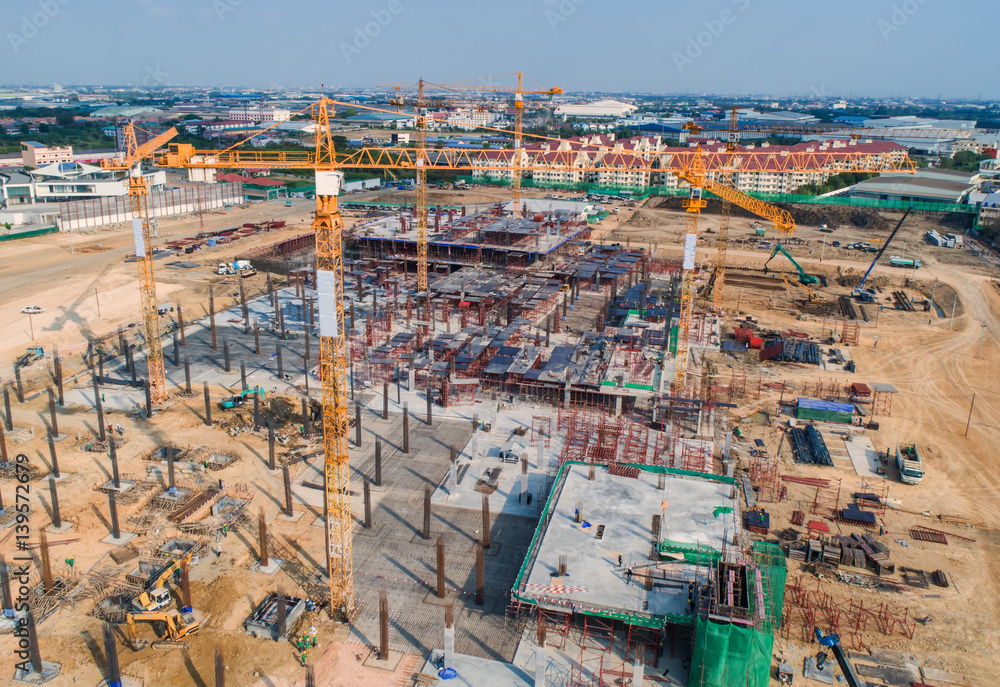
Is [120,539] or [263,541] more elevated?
[263,541]

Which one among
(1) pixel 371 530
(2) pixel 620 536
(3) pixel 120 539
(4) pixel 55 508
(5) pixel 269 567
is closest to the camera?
(5) pixel 269 567

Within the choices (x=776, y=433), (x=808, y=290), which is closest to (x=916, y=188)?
(x=808, y=290)

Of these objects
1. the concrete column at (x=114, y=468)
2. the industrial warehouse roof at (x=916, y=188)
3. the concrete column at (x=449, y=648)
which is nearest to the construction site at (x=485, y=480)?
the concrete column at (x=449, y=648)

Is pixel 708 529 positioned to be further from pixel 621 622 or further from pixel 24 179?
pixel 24 179

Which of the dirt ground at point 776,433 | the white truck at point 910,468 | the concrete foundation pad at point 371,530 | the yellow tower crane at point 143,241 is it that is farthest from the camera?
the yellow tower crane at point 143,241

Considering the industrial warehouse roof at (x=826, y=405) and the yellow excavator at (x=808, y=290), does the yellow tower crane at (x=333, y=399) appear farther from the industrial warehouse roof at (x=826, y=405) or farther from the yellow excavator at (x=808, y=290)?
the yellow excavator at (x=808, y=290)

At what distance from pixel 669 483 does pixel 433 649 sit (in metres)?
11.8

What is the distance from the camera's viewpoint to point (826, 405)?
38.8m

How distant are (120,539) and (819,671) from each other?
78.3 feet

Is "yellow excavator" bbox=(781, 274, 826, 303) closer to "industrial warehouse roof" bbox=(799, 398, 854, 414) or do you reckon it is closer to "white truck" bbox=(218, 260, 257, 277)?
"industrial warehouse roof" bbox=(799, 398, 854, 414)

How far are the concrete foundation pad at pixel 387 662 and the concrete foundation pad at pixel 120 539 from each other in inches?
439

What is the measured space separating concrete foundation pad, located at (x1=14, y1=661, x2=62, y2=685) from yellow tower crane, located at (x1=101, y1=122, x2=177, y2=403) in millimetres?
18937

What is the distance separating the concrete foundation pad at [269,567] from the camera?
82.5 ft

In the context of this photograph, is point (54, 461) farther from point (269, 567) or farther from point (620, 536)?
point (620, 536)
